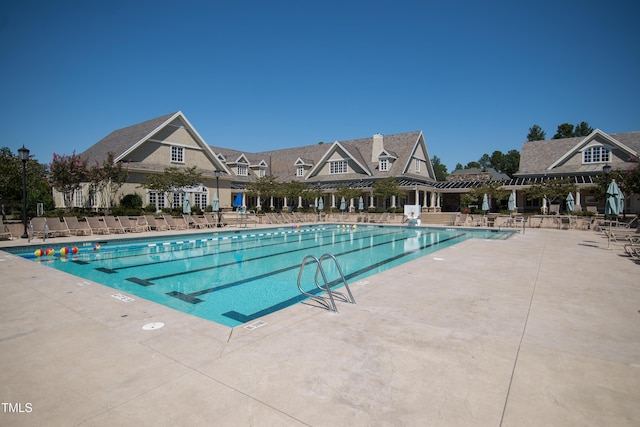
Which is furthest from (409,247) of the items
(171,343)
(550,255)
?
(171,343)

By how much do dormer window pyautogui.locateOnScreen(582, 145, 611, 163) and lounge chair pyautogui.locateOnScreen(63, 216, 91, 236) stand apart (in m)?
39.8

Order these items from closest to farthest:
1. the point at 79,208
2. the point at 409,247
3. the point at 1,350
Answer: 1. the point at 1,350
2. the point at 409,247
3. the point at 79,208

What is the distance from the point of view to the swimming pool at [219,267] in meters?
7.40

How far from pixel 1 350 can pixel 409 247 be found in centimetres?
1417

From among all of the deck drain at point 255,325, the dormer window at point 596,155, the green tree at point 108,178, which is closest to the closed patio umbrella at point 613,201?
the deck drain at point 255,325

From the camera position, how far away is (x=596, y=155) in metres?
32.0

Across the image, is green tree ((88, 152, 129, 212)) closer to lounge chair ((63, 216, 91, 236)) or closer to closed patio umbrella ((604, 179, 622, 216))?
lounge chair ((63, 216, 91, 236))

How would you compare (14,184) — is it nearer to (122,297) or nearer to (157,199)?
(157,199)

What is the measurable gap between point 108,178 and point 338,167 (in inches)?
955

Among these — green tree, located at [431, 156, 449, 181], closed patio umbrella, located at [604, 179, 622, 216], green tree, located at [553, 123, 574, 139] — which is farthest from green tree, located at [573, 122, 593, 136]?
closed patio umbrella, located at [604, 179, 622, 216]

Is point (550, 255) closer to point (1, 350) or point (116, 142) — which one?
point (1, 350)

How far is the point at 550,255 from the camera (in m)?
11.9

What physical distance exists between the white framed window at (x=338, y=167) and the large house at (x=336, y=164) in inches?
4.6

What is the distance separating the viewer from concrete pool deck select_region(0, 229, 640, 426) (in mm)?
2928
